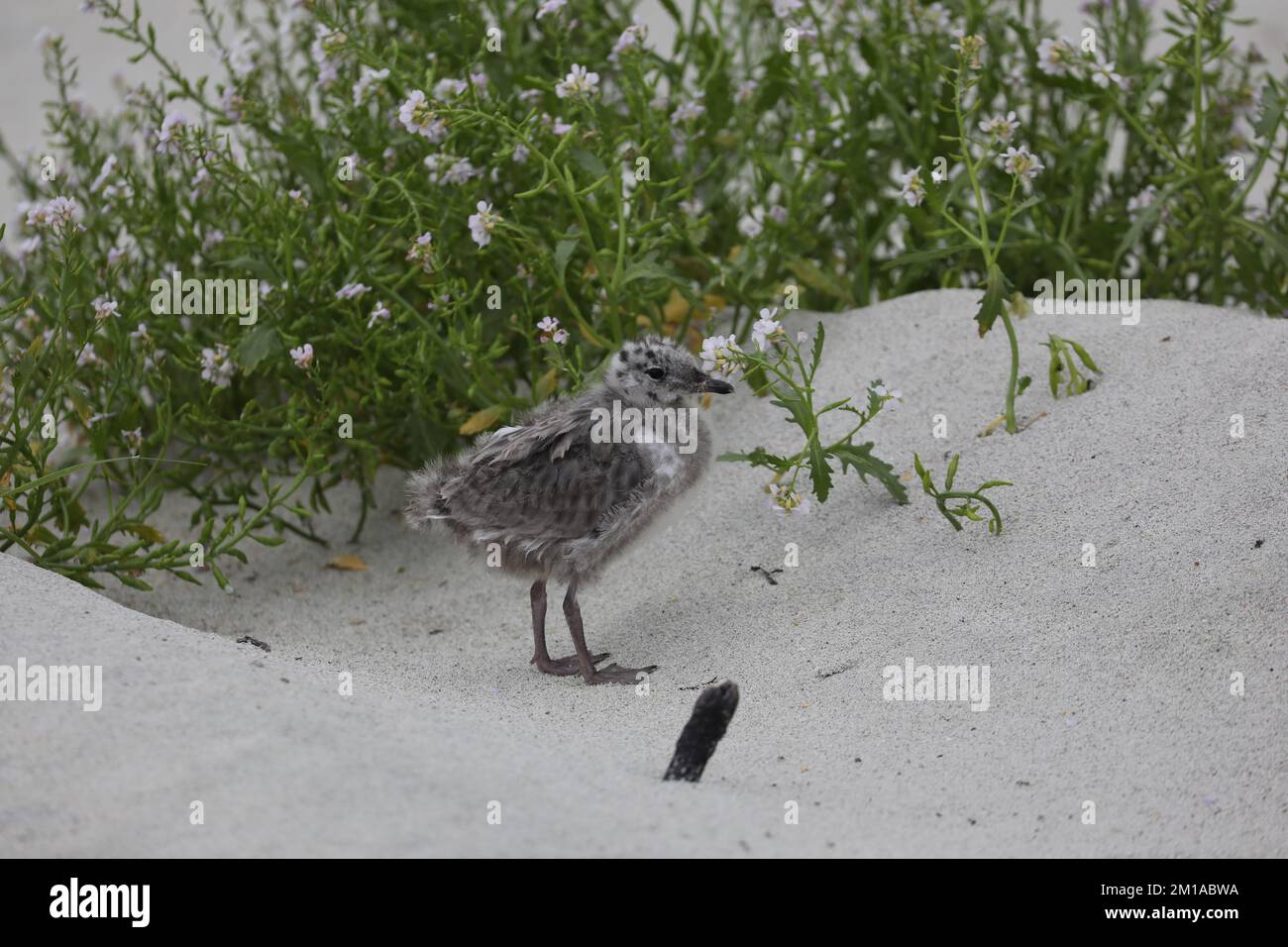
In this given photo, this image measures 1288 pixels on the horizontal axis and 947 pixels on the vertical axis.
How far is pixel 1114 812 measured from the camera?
361cm

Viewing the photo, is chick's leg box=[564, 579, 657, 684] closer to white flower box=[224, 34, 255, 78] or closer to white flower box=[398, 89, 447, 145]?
white flower box=[398, 89, 447, 145]

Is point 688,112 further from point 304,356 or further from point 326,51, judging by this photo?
point 304,356

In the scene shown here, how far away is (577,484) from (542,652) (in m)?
0.58

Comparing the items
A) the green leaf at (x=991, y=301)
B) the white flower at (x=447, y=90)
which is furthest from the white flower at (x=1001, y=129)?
the white flower at (x=447, y=90)

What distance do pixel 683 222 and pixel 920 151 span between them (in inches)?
43.5

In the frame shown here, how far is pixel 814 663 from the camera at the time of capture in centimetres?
454

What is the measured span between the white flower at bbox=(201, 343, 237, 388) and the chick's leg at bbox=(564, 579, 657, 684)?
159cm

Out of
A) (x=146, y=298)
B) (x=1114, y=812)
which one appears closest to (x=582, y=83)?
(x=146, y=298)

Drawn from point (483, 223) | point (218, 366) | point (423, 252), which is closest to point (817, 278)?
point (483, 223)

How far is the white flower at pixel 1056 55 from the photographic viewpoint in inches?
219

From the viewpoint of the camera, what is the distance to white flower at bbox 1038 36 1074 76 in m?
5.57

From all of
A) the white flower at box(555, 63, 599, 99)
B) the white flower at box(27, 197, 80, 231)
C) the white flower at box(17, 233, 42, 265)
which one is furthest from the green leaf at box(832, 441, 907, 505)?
the white flower at box(17, 233, 42, 265)
